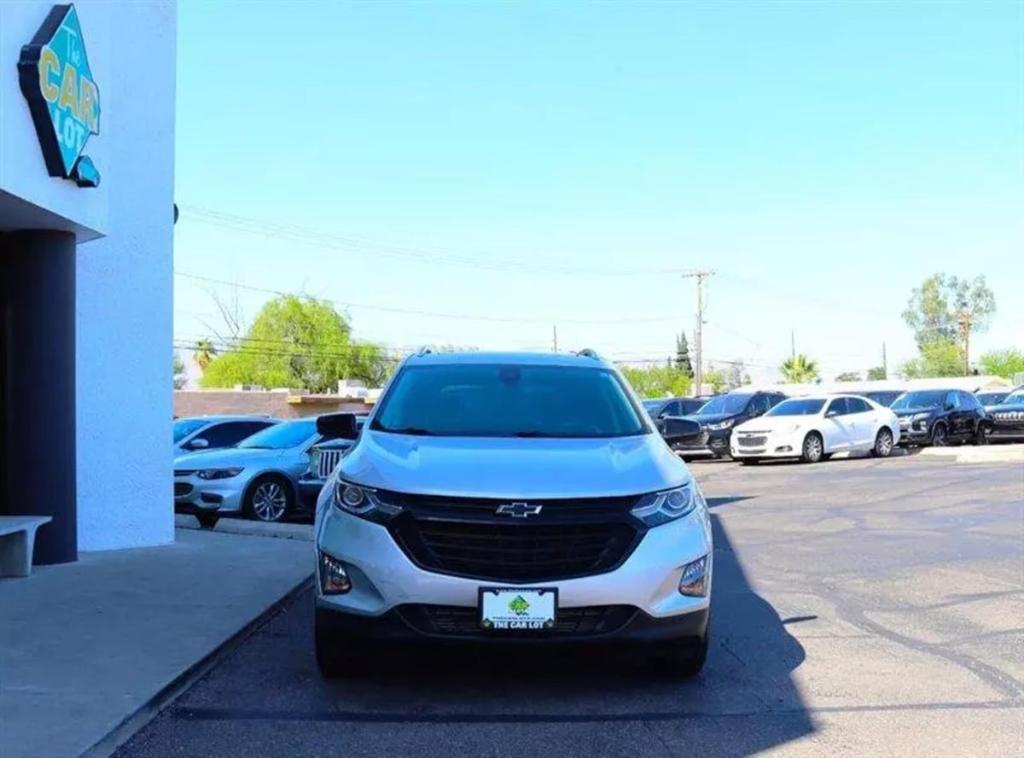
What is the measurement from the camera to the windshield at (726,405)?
27.9 m

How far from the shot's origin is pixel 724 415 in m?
27.5

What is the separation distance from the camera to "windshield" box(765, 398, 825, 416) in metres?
25.1

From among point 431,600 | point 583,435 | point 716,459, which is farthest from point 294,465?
point 716,459

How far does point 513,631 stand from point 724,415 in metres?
23.0

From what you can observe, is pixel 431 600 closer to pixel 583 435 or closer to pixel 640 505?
pixel 640 505

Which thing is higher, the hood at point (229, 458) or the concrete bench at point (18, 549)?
the hood at point (229, 458)

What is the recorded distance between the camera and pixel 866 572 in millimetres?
9523

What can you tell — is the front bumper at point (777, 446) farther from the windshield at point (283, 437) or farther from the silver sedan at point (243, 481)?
the silver sedan at point (243, 481)

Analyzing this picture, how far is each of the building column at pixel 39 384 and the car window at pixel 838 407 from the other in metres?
19.4

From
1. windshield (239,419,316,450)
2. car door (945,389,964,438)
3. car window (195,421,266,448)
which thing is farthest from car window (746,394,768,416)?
windshield (239,419,316,450)

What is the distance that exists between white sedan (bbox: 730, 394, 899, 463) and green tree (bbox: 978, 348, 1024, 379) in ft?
248

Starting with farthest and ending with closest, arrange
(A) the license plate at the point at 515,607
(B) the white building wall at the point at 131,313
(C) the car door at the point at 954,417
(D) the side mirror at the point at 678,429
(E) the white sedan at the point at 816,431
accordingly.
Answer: (C) the car door at the point at 954,417 → (E) the white sedan at the point at 816,431 → (B) the white building wall at the point at 131,313 → (D) the side mirror at the point at 678,429 → (A) the license plate at the point at 515,607

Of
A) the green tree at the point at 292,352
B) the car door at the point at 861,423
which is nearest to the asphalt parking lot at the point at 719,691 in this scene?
the car door at the point at 861,423

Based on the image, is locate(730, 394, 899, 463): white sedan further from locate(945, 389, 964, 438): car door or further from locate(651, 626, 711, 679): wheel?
locate(651, 626, 711, 679): wheel
